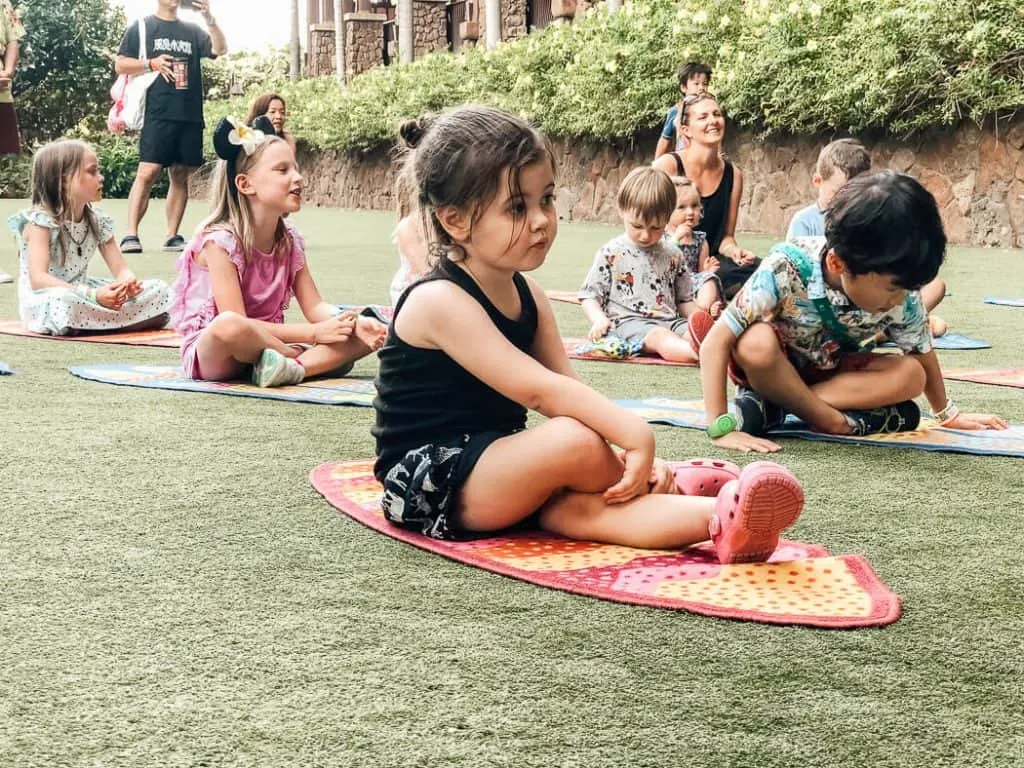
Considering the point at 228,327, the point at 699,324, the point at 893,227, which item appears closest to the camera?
the point at 893,227

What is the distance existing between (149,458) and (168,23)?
22.0 ft

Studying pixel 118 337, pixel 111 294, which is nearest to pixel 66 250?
pixel 118 337

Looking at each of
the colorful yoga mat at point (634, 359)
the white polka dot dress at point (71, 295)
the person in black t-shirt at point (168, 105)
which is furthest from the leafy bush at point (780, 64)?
the white polka dot dress at point (71, 295)

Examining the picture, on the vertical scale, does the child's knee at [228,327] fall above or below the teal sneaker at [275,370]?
above

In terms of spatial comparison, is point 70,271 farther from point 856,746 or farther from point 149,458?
point 856,746

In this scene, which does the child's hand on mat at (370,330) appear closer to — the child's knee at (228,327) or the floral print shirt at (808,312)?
the child's knee at (228,327)

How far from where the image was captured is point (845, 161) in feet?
16.0

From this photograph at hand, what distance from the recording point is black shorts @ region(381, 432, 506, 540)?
2289 mm

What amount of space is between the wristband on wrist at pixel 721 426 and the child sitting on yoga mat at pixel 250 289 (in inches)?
48.7

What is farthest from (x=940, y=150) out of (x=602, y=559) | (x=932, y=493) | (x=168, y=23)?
(x=602, y=559)

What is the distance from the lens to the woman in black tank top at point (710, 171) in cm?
591

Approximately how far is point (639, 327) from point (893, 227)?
2.09 meters

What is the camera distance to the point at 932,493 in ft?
8.82

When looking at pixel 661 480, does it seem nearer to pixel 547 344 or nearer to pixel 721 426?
pixel 547 344
